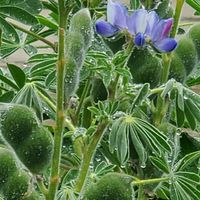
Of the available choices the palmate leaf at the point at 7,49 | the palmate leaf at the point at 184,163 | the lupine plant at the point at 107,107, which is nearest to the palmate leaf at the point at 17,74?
the lupine plant at the point at 107,107

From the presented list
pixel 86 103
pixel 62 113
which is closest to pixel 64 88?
pixel 62 113

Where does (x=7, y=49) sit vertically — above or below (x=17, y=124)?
below

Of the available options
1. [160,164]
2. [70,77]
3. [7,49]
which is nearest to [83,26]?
[70,77]

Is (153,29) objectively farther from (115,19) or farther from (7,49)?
(7,49)

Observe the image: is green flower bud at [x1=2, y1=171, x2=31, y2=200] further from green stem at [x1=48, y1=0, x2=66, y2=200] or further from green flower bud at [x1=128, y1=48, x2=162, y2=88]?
green flower bud at [x1=128, y1=48, x2=162, y2=88]

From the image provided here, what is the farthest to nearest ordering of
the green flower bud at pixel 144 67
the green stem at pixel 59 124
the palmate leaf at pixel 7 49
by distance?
the palmate leaf at pixel 7 49 < the green flower bud at pixel 144 67 < the green stem at pixel 59 124

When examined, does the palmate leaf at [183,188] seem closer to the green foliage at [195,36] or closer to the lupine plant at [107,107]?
the lupine plant at [107,107]
